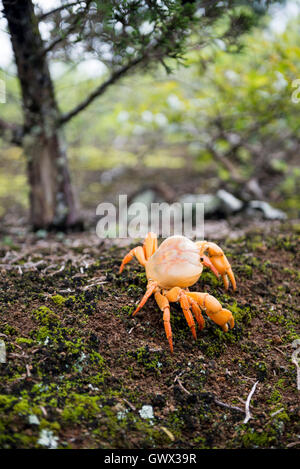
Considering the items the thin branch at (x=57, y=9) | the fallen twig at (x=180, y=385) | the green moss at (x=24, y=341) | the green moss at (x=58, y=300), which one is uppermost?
the thin branch at (x=57, y=9)

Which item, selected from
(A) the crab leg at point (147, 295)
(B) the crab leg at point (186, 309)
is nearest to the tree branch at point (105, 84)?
(A) the crab leg at point (147, 295)

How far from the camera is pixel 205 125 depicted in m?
5.61

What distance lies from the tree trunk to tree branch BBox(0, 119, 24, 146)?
0.27 ft

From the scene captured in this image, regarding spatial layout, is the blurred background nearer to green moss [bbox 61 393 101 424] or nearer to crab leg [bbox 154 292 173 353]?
crab leg [bbox 154 292 173 353]

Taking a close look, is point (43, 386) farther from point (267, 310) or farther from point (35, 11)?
point (35, 11)

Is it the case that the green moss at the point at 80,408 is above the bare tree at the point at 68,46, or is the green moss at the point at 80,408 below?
below

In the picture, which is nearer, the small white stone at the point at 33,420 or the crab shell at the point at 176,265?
the small white stone at the point at 33,420

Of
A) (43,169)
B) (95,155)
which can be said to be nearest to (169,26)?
(43,169)

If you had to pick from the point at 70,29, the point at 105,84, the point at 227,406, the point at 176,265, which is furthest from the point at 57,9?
the point at 227,406

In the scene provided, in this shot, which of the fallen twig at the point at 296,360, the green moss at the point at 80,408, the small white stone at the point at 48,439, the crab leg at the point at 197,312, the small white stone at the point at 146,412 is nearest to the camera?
the small white stone at the point at 48,439

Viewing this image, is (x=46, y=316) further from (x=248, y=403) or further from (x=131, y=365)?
(x=248, y=403)

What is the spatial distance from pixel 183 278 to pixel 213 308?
0.28 meters

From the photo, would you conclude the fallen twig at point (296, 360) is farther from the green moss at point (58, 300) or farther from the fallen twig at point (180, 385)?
the green moss at point (58, 300)

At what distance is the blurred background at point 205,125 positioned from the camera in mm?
4203
